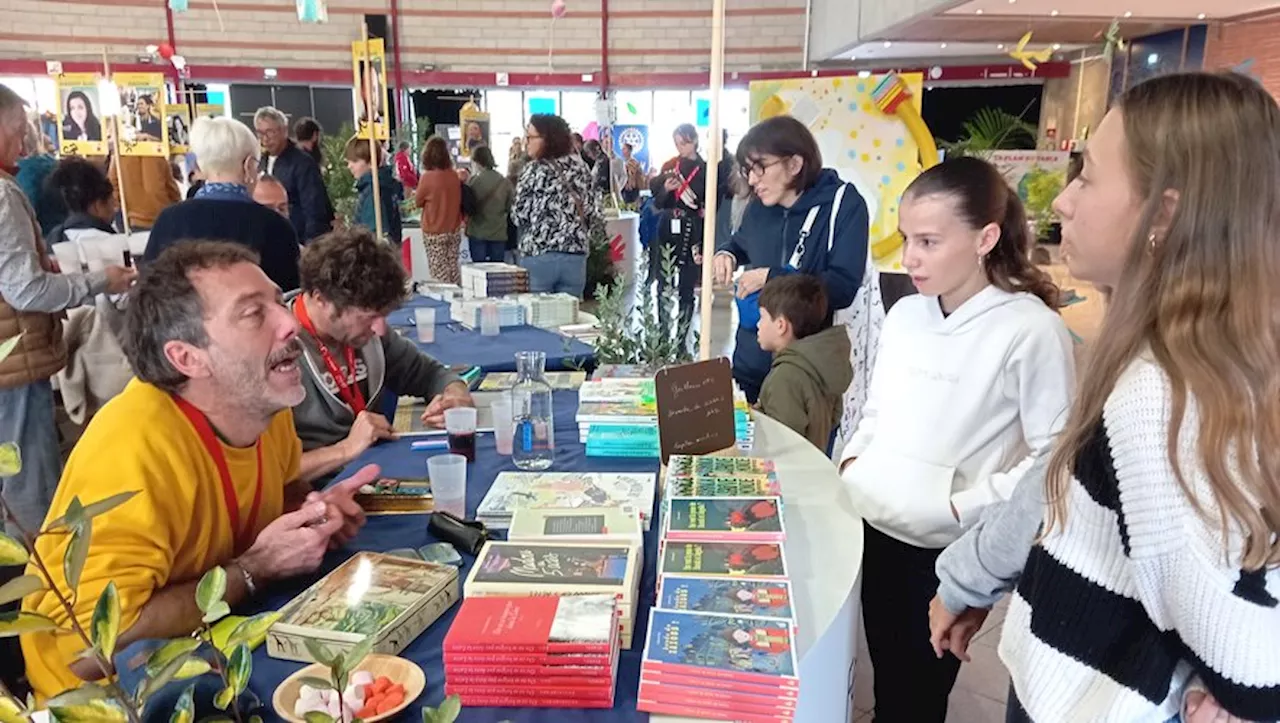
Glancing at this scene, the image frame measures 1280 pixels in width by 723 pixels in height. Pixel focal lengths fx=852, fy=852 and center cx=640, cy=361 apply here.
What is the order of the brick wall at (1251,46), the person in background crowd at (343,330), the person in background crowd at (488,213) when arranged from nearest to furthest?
1. the person in background crowd at (343,330)
2. the person in background crowd at (488,213)
3. the brick wall at (1251,46)

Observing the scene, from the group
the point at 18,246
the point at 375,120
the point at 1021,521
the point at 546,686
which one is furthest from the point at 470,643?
the point at 375,120

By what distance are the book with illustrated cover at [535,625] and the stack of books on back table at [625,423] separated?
85 cm

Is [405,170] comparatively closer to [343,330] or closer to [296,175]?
[296,175]

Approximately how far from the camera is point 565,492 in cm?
175

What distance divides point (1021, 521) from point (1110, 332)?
0.36 metres

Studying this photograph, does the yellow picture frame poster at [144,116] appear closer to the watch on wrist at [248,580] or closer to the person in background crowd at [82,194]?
the person in background crowd at [82,194]

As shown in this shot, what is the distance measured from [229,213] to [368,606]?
6.98 ft

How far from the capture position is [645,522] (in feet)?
5.48

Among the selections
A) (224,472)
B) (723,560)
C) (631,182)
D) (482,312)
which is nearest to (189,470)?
(224,472)

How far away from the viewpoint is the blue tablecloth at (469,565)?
112cm

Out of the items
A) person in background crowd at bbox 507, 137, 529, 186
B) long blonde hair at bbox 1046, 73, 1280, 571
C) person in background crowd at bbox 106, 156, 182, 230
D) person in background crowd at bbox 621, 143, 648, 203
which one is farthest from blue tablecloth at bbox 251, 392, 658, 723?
person in background crowd at bbox 621, 143, 648, 203

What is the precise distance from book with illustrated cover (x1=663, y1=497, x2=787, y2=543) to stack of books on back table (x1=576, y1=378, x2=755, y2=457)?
0.45 meters

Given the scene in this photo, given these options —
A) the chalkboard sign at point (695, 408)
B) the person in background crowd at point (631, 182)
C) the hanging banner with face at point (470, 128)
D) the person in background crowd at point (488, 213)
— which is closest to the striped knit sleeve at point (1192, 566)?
the chalkboard sign at point (695, 408)

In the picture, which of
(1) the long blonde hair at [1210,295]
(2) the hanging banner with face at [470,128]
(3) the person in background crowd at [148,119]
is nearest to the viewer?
(1) the long blonde hair at [1210,295]
